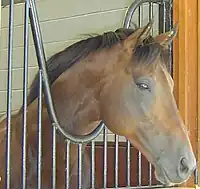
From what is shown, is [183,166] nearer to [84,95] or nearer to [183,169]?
[183,169]

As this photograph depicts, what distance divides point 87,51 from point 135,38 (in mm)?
195

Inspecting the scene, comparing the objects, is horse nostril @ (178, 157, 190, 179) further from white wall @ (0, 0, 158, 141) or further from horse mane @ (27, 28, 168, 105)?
white wall @ (0, 0, 158, 141)

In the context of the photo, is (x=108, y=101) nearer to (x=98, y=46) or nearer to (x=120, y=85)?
(x=120, y=85)

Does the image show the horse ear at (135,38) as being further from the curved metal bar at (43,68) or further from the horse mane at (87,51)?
the curved metal bar at (43,68)

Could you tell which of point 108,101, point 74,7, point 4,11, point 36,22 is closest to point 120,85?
point 108,101

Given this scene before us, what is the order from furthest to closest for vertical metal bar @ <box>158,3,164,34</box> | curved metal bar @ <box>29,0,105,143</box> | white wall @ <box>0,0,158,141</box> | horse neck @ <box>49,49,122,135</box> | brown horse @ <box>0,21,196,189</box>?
white wall @ <box>0,0,158,141</box> → vertical metal bar @ <box>158,3,164,34</box> → horse neck @ <box>49,49,122,135</box> → brown horse @ <box>0,21,196,189</box> → curved metal bar @ <box>29,0,105,143</box>

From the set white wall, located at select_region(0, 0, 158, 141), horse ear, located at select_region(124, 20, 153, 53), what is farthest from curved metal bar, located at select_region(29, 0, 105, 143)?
white wall, located at select_region(0, 0, 158, 141)

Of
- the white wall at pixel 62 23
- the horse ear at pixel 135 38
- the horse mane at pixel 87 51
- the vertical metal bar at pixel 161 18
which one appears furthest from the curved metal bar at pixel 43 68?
the white wall at pixel 62 23

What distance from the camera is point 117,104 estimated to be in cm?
184

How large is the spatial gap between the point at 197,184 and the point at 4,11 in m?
2.32

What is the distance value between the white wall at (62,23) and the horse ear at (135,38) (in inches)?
43.6

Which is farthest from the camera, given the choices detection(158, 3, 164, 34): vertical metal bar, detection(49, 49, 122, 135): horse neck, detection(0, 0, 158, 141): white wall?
detection(0, 0, 158, 141): white wall

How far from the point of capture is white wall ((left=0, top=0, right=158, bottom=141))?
3.29 m

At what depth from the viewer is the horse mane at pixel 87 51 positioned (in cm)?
186
